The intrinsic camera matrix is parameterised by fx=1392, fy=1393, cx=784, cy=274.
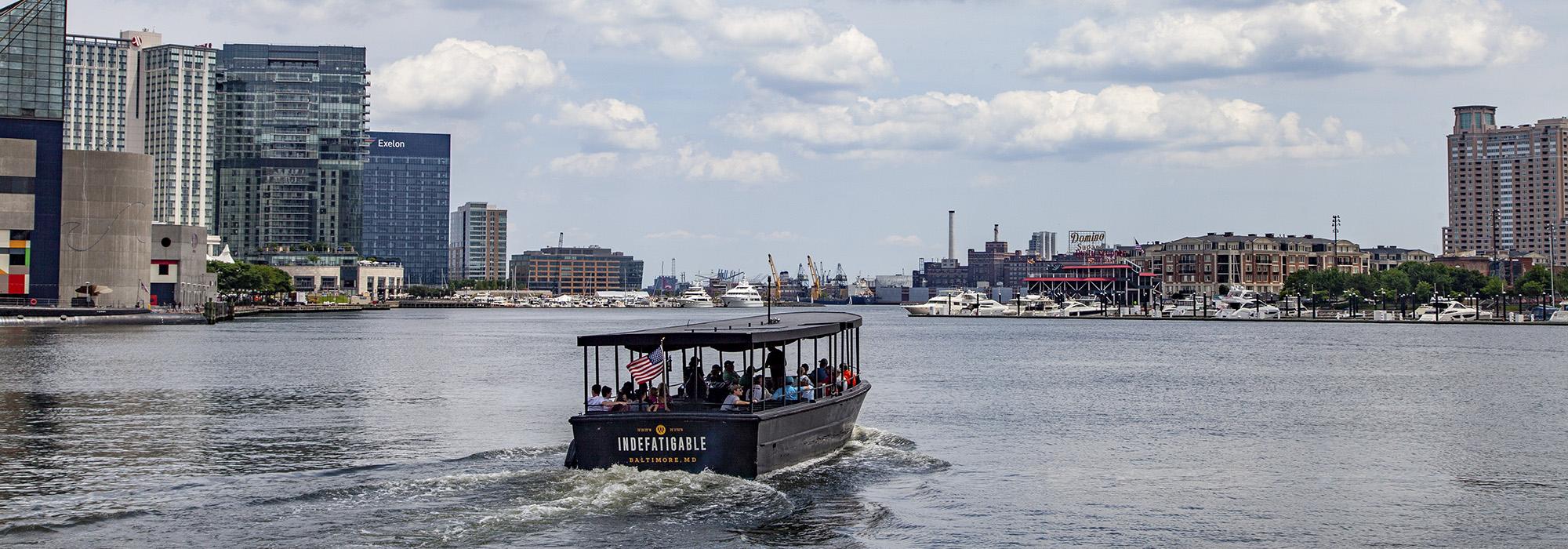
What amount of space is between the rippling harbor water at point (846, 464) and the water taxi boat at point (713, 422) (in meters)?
0.42

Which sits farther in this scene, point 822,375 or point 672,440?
point 822,375

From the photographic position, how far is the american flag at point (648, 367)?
2997cm

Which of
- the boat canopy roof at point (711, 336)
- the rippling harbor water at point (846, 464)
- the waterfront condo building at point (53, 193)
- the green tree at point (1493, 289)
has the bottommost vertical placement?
the rippling harbor water at point (846, 464)

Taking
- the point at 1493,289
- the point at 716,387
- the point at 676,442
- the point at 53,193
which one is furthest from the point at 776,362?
the point at 1493,289

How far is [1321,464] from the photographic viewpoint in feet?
123

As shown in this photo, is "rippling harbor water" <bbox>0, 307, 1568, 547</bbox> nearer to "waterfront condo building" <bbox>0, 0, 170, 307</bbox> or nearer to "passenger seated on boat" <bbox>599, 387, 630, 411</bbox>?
"passenger seated on boat" <bbox>599, 387, 630, 411</bbox>

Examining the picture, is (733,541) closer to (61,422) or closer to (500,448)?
(500,448)

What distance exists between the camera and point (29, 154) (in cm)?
13100

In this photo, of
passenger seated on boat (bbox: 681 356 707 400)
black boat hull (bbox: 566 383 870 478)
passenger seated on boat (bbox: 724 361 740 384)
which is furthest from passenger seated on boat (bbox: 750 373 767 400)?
passenger seated on boat (bbox: 681 356 707 400)

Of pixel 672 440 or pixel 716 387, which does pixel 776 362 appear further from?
pixel 672 440

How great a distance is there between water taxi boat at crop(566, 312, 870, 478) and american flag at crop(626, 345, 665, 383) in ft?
0.46

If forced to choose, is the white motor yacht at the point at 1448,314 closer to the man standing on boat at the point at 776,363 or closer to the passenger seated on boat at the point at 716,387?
the man standing on boat at the point at 776,363

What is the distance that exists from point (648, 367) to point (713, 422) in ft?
7.27

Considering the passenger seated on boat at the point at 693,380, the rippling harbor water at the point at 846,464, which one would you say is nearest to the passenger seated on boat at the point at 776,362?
the passenger seated on boat at the point at 693,380
